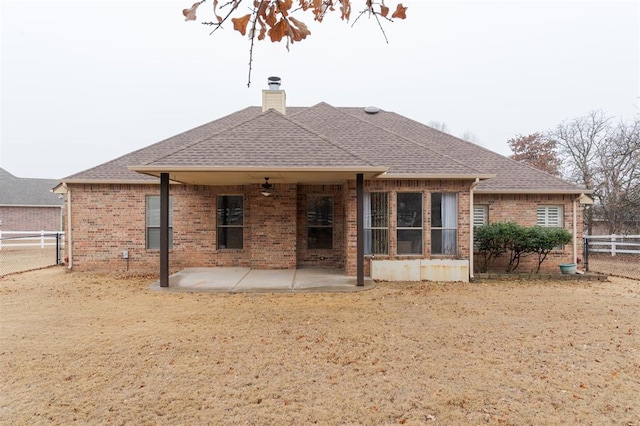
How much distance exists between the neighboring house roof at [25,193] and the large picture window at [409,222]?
2937 cm

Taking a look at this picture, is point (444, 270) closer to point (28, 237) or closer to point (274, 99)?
point (274, 99)

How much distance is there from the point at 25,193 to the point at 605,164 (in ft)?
143

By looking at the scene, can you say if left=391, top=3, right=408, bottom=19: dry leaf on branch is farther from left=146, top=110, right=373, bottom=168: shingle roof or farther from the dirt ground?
Answer: left=146, top=110, right=373, bottom=168: shingle roof

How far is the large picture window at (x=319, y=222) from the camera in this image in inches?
434

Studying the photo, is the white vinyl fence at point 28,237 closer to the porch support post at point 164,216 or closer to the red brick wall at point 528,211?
the porch support post at point 164,216

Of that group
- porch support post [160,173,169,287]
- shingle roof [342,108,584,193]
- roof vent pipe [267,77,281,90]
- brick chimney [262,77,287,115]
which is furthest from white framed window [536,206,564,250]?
porch support post [160,173,169,287]

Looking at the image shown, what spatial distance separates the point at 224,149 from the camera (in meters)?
8.08

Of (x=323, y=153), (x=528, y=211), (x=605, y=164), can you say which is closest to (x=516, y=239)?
(x=528, y=211)

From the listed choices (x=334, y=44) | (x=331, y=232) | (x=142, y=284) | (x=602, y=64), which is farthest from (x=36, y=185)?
(x=602, y=64)

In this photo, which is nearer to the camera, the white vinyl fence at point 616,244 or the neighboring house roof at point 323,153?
the neighboring house roof at point 323,153

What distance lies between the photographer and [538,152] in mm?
28031

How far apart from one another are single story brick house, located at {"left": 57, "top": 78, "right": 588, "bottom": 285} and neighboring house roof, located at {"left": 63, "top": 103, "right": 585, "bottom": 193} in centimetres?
6

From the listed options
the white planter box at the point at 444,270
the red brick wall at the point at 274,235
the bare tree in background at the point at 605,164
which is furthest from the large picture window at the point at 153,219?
the bare tree in background at the point at 605,164

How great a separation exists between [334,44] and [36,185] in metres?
38.8
